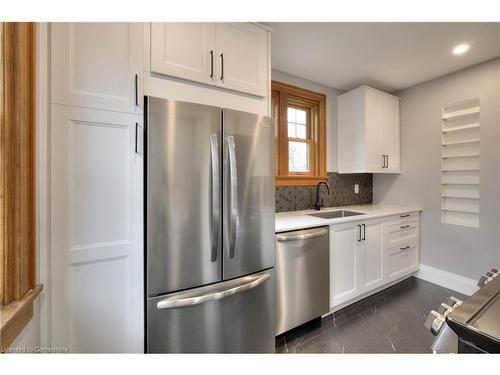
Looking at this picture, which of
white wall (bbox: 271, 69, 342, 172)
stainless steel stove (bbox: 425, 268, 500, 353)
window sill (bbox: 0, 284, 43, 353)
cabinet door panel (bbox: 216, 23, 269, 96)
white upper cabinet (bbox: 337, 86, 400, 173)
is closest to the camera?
stainless steel stove (bbox: 425, 268, 500, 353)

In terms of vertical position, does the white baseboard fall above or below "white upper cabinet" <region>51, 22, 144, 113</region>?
below

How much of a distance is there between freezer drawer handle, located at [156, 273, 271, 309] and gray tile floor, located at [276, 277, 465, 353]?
26.1 inches

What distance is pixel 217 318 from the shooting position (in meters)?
1.26

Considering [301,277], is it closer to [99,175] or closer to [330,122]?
[99,175]

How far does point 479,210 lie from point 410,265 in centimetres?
91

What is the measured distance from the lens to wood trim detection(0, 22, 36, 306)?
0.73 meters

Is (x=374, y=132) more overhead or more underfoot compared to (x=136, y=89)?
more overhead

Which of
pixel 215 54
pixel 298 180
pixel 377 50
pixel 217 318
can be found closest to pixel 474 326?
pixel 217 318

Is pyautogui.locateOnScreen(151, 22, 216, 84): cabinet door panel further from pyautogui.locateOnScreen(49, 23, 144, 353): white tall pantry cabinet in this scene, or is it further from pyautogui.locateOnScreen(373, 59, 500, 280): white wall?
pyautogui.locateOnScreen(373, 59, 500, 280): white wall

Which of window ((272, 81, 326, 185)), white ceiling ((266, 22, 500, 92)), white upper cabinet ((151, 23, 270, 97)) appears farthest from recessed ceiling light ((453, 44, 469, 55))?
white upper cabinet ((151, 23, 270, 97))

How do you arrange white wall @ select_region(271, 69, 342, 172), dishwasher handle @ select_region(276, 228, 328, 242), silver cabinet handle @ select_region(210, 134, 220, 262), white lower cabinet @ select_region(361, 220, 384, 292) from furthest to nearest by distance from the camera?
white wall @ select_region(271, 69, 342, 172)
white lower cabinet @ select_region(361, 220, 384, 292)
dishwasher handle @ select_region(276, 228, 328, 242)
silver cabinet handle @ select_region(210, 134, 220, 262)

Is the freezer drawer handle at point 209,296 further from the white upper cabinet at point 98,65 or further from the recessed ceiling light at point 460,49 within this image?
the recessed ceiling light at point 460,49

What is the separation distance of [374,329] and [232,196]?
1704 millimetres
